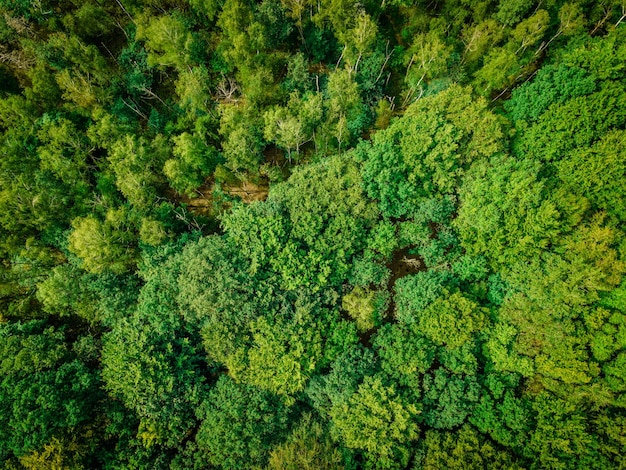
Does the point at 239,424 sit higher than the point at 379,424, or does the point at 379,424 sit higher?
the point at 379,424

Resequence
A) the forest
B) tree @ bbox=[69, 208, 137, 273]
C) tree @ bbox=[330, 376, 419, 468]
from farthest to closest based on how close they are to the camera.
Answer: tree @ bbox=[69, 208, 137, 273] < the forest < tree @ bbox=[330, 376, 419, 468]

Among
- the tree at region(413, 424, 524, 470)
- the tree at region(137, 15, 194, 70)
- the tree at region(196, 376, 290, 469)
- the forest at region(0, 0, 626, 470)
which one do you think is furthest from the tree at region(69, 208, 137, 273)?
the tree at region(413, 424, 524, 470)

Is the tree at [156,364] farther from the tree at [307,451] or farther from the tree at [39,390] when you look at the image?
the tree at [307,451]

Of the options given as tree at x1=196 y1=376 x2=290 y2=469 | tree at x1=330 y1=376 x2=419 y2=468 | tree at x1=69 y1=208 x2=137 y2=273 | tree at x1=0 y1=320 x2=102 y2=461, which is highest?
tree at x1=69 y1=208 x2=137 y2=273

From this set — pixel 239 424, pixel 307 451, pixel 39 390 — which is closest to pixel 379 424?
pixel 307 451

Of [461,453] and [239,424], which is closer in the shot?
[461,453]

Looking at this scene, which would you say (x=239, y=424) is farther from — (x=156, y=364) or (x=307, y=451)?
(x=156, y=364)

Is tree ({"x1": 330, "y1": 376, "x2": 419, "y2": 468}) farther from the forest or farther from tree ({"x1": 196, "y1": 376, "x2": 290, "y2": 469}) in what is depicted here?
tree ({"x1": 196, "y1": 376, "x2": 290, "y2": 469})

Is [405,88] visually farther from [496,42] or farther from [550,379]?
[550,379]

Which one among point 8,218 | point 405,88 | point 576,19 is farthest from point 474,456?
point 8,218
